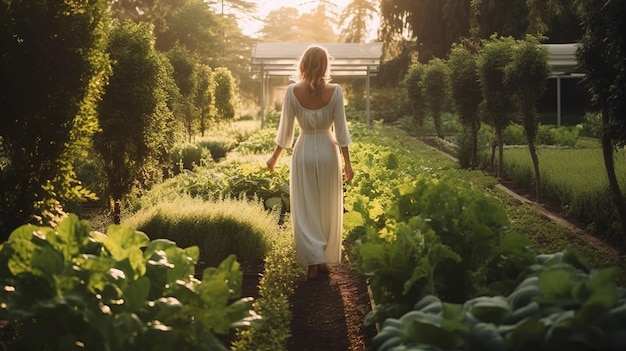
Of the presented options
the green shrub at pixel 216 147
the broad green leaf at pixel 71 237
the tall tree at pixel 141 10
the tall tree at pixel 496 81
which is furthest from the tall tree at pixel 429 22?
the broad green leaf at pixel 71 237

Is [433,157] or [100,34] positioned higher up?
[100,34]

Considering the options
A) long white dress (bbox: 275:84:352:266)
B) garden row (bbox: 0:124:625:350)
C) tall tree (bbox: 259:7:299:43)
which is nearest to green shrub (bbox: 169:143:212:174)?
long white dress (bbox: 275:84:352:266)

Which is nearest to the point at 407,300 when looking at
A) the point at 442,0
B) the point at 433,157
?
the point at 433,157

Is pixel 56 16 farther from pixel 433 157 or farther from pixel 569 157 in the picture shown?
pixel 433 157

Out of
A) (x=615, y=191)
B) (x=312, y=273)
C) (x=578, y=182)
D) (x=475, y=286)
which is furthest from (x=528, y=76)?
(x=475, y=286)

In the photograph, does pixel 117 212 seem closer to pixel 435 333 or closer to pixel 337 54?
pixel 435 333

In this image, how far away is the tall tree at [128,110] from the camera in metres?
9.05

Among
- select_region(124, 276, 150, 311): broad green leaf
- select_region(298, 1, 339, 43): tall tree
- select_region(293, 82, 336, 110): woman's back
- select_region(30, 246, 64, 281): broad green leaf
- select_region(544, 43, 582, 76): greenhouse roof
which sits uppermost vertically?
select_region(298, 1, 339, 43): tall tree

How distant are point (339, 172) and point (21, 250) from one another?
168 inches

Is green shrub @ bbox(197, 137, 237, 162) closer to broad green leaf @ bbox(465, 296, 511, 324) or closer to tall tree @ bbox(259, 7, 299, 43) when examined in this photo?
broad green leaf @ bbox(465, 296, 511, 324)

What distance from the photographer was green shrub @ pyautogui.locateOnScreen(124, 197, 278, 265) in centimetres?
794

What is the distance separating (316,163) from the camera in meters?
7.44

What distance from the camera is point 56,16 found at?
6121mm

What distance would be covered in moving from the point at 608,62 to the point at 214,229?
413 cm
